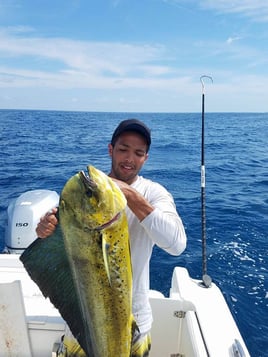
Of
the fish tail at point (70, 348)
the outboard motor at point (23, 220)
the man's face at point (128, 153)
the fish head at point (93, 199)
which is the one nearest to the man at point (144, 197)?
the man's face at point (128, 153)

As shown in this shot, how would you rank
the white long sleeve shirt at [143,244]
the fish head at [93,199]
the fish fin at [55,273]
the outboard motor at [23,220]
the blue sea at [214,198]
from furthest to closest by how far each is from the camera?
1. the blue sea at [214,198]
2. the outboard motor at [23,220]
3. the white long sleeve shirt at [143,244]
4. the fish fin at [55,273]
5. the fish head at [93,199]

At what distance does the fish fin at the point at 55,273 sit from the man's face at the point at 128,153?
0.60 metres

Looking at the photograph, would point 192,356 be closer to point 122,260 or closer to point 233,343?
point 233,343

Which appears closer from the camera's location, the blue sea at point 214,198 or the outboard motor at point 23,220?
the outboard motor at point 23,220

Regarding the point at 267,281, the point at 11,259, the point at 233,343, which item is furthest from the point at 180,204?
the point at 233,343

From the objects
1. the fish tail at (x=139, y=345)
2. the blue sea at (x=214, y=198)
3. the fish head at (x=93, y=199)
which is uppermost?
the fish head at (x=93, y=199)

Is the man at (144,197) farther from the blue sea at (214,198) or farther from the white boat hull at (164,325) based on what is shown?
the blue sea at (214,198)

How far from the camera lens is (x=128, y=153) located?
2.12m

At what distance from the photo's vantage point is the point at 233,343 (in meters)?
2.59

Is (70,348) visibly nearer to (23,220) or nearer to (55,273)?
(55,273)

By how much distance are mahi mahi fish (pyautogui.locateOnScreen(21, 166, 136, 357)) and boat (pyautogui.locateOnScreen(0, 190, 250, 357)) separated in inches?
35.2

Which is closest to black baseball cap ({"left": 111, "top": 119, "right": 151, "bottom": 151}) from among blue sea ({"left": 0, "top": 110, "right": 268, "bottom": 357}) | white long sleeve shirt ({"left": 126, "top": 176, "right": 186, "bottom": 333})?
white long sleeve shirt ({"left": 126, "top": 176, "right": 186, "bottom": 333})

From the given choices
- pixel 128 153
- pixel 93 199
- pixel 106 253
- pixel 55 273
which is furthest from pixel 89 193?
pixel 128 153

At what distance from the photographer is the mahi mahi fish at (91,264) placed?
157 cm
